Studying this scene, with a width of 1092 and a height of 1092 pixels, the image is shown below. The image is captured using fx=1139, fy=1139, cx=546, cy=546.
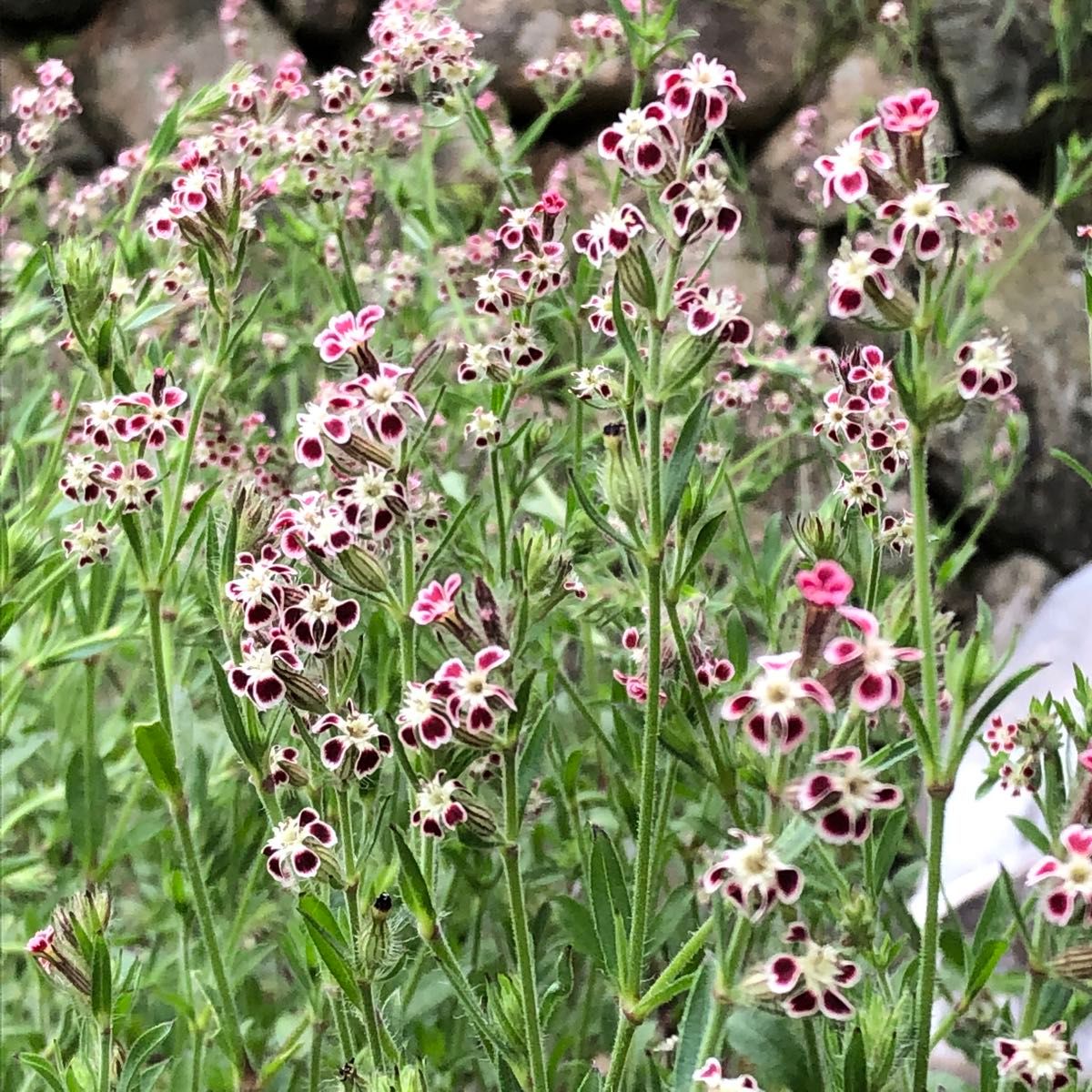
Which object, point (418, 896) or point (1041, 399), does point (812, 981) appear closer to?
point (418, 896)

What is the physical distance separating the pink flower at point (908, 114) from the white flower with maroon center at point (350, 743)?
25 cm

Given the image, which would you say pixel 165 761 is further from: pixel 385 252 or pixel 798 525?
pixel 385 252

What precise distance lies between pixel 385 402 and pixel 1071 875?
0.25 meters

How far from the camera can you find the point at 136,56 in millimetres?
2209

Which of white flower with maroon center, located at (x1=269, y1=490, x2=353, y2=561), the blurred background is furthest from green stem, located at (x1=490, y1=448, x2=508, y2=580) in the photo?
the blurred background

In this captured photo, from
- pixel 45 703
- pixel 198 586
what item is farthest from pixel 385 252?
pixel 198 586

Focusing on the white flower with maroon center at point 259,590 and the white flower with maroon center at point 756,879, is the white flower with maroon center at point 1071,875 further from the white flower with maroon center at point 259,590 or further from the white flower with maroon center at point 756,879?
the white flower with maroon center at point 259,590

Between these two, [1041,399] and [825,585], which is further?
[1041,399]

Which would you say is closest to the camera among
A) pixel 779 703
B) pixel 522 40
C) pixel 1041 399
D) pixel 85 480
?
pixel 779 703

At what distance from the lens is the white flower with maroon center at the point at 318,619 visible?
1.24 ft

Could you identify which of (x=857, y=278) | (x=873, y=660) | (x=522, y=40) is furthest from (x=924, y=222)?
(x=522, y=40)

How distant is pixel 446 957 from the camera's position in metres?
0.38

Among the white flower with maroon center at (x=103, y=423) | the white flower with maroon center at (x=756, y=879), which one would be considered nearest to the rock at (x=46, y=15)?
the white flower with maroon center at (x=103, y=423)

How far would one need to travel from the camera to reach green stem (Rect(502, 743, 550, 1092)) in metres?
0.36
